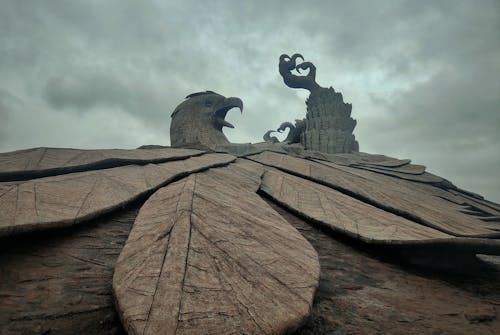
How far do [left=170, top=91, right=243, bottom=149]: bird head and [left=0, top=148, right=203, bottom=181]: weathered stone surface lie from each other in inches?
72.2

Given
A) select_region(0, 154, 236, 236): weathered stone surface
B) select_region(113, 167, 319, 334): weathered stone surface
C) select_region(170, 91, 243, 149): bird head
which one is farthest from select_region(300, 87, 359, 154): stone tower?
select_region(113, 167, 319, 334): weathered stone surface

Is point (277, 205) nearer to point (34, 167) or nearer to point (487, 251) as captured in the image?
point (487, 251)

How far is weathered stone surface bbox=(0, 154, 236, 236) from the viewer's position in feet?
3.23

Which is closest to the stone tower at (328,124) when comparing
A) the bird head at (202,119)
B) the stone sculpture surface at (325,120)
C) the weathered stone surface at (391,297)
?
the stone sculpture surface at (325,120)

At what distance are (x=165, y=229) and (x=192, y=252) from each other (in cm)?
18

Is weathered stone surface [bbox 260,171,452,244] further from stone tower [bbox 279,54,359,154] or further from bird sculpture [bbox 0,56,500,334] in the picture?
stone tower [bbox 279,54,359,154]

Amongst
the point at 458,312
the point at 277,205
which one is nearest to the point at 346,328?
the point at 458,312

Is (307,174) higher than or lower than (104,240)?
higher

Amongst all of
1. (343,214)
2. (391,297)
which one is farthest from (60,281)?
(343,214)

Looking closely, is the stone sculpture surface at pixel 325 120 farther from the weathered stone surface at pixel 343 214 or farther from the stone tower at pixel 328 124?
the weathered stone surface at pixel 343 214

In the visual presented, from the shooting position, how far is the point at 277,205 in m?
1.74

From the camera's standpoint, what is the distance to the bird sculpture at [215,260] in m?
0.68

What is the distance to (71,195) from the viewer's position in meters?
1.28

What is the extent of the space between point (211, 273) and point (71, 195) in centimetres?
87
